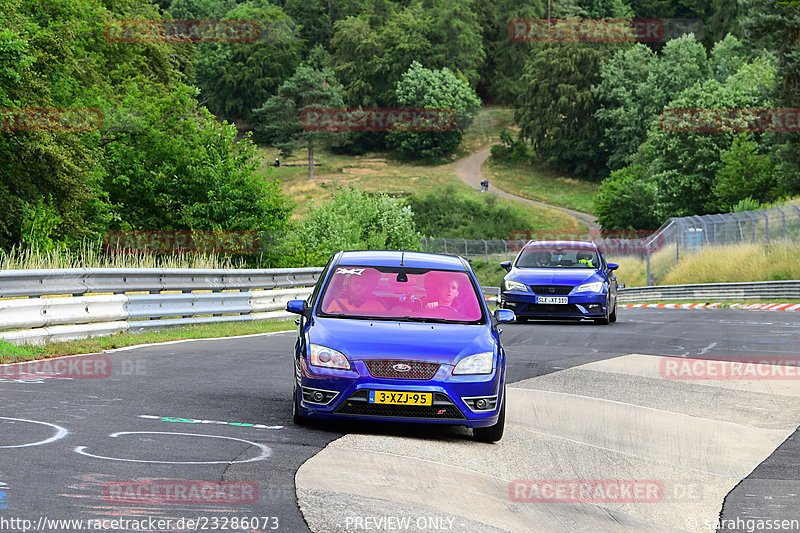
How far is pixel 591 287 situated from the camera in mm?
21641

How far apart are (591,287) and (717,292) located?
19.6 m

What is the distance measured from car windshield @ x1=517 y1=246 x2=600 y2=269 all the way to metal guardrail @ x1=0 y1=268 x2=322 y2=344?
502 centimetres

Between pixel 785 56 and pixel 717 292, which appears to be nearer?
pixel 717 292

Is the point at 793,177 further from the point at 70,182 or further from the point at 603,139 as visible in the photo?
the point at 603,139

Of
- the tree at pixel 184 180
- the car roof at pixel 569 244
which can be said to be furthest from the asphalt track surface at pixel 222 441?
the tree at pixel 184 180

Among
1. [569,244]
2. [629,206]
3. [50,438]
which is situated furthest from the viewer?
[629,206]

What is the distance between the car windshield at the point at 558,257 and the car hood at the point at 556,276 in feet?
1.78

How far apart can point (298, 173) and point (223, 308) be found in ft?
344

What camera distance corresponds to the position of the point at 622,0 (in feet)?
511

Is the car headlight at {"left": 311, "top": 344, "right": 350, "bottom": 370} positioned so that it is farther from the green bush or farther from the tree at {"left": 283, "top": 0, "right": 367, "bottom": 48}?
the tree at {"left": 283, "top": 0, "right": 367, "bottom": 48}

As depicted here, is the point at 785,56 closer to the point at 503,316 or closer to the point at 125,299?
the point at 125,299

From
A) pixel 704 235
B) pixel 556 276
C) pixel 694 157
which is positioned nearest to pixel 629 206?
pixel 694 157

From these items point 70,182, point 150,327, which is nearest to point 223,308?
point 150,327

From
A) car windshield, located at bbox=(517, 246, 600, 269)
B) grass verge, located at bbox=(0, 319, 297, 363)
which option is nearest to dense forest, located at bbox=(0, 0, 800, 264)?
grass verge, located at bbox=(0, 319, 297, 363)
